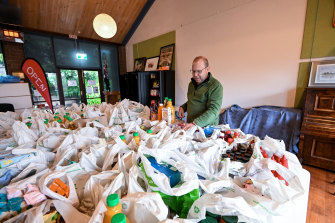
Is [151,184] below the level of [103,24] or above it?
below

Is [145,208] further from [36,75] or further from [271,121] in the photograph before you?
[271,121]

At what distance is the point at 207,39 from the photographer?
3318 millimetres

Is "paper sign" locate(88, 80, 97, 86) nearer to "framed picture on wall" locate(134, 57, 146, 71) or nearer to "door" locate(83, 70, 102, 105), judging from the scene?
"door" locate(83, 70, 102, 105)

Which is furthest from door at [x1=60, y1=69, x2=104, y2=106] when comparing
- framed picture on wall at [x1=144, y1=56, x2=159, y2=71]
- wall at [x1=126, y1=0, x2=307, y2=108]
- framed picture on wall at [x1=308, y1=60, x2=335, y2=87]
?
framed picture on wall at [x1=308, y1=60, x2=335, y2=87]

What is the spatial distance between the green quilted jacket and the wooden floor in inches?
48.4

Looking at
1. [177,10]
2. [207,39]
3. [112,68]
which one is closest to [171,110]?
[207,39]

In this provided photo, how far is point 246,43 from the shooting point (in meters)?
2.79

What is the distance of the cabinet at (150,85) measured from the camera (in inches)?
159

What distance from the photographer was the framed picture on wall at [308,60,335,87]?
2048 mm

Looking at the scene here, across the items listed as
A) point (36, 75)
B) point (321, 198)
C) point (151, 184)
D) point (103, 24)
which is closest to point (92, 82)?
point (103, 24)

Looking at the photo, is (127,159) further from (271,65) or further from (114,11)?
(114,11)

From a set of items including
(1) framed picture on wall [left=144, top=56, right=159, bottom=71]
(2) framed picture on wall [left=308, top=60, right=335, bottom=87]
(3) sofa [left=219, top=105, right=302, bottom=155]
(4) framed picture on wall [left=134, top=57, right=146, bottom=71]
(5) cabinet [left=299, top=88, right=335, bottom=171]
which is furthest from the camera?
(4) framed picture on wall [left=134, top=57, right=146, bottom=71]

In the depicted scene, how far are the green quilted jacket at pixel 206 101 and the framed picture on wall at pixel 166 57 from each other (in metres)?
2.64

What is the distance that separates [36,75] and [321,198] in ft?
11.0
